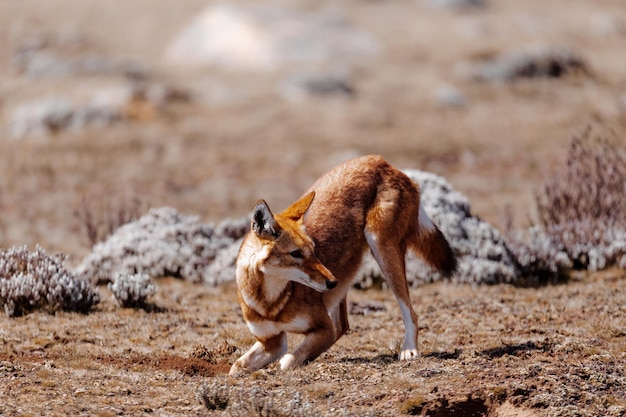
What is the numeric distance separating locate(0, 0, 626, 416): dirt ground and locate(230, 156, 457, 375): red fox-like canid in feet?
1.06

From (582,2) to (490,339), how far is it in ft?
145

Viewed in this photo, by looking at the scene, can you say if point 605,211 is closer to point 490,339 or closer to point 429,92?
point 490,339

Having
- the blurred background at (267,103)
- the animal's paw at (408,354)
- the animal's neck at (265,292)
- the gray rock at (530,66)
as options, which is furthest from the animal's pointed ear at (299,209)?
the gray rock at (530,66)

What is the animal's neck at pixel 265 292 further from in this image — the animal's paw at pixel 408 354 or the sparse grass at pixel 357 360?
the animal's paw at pixel 408 354

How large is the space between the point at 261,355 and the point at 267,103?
2122cm

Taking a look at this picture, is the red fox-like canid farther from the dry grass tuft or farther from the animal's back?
the dry grass tuft

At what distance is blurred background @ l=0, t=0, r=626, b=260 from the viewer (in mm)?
18781

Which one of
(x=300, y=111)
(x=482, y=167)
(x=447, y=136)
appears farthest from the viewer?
(x=300, y=111)

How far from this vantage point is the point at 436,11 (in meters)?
45.2

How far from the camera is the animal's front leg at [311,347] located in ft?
23.2

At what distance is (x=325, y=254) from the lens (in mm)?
7449

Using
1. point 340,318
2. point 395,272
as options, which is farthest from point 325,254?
point 340,318

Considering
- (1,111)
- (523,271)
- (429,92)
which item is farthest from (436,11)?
(523,271)

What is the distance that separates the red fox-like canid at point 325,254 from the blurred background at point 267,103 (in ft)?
18.3
